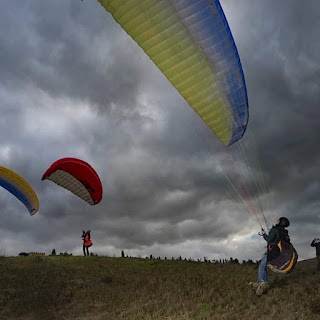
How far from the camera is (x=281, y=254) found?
13.0m

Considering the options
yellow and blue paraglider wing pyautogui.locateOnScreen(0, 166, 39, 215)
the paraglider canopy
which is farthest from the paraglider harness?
yellow and blue paraglider wing pyautogui.locateOnScreen(0, 166, 39, 215)

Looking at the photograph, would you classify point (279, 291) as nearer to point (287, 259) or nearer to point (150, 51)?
point (287, 259)

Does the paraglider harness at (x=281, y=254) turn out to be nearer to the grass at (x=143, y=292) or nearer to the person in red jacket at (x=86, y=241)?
the grass at (x=143, y=292)

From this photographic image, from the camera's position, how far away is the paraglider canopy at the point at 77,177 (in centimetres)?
2387

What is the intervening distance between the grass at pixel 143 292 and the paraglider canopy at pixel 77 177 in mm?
4337

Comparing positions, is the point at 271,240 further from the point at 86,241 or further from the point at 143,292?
the point at 86,241

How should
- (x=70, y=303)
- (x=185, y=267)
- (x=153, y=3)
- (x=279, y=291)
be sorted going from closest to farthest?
(x=153, y=3), (x=279, y=291), (x=70, y=303), (x=185, y=267)

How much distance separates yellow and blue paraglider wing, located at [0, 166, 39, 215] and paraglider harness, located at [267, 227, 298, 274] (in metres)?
18.9

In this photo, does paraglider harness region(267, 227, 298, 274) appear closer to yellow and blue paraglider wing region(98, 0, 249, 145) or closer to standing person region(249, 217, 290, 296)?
standing person region(249, 217, 290, 296)

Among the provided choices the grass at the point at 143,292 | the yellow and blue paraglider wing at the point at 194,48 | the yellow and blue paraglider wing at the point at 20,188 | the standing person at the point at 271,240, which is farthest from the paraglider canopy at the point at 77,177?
the standing person at the point at 271,240

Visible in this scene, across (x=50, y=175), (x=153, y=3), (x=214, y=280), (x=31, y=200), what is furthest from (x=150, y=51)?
(x=31, y=200)

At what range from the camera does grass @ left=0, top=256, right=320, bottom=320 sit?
12414mm

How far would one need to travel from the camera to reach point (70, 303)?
55.4 feet

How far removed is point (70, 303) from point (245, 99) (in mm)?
11228
